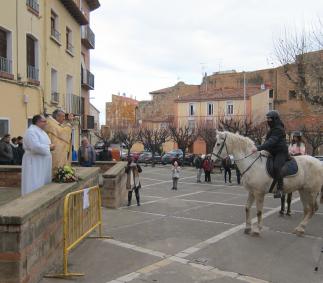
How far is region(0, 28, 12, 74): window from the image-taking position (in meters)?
16.8

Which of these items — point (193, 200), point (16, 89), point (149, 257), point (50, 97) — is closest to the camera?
point (149, 257)

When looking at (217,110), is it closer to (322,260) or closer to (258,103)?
(258,103)

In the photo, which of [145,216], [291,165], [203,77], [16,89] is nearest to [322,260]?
[291,165]

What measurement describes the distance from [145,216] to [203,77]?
69.6 meters

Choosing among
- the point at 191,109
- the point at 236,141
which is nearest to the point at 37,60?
the point at 236,141

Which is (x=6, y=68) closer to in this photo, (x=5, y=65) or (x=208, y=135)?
(x=5, y=65)

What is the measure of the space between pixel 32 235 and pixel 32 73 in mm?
15102

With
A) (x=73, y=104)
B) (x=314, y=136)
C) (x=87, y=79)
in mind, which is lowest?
(x=314, y=136)

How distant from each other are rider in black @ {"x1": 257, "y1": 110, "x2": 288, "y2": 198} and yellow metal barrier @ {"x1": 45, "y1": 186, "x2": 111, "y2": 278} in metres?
3.62

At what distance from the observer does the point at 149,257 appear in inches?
300

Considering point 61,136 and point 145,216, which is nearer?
point 61,136

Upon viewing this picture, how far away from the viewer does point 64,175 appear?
770 cm

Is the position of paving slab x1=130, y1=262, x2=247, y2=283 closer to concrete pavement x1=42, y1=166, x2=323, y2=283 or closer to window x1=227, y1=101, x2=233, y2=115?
concrete pavement x1=42, y1=166, x2=323, y2=283

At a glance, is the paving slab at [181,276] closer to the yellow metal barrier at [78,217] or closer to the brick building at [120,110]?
the yellow metal barrier at [78,217]
